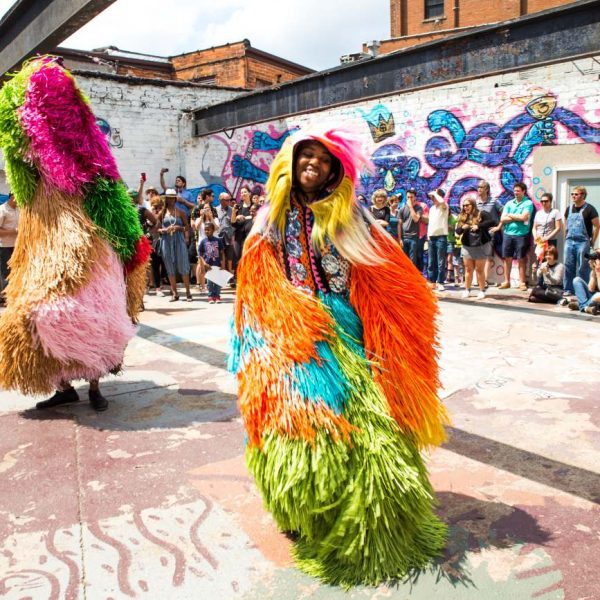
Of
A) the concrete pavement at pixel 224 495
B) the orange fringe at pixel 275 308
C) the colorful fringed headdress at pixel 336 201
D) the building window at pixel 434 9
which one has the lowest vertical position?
the concrete pavement at pixel 224 495

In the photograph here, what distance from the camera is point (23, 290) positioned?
12.4ft

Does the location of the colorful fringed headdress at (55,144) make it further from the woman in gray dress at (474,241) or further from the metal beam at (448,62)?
the metal beam at (448,62)

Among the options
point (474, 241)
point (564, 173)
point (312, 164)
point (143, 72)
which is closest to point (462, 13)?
point (143, 72)

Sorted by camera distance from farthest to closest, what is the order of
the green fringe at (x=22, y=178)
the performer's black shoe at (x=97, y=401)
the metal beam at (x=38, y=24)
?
the metal beam at (x=38, y=24), the performer's black shoe at (x=97, y=401), the green fringe at (x=22, y=178)

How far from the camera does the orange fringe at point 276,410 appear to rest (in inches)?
82.8

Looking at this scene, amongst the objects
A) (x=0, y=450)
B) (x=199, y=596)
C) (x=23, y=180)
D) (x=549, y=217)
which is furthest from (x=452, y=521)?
(x=549, y=217)

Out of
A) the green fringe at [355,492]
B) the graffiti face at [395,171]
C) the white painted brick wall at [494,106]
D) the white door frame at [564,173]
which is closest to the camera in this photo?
the green fringe at [355,492]

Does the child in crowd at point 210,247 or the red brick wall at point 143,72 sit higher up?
the red brick wall at point 143,72

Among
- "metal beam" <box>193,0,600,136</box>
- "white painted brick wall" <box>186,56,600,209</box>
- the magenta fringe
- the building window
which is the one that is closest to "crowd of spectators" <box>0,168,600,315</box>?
"white painted brick wall" <box>186,56,600,209</box>

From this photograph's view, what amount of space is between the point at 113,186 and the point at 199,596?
9.21 feet

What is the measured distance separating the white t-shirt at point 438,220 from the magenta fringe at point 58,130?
281 inches

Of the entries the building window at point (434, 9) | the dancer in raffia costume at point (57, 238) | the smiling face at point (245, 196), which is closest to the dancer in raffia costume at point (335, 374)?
the dancer in raffia costume at point (57, 238)

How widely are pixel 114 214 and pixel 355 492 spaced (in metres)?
2.72

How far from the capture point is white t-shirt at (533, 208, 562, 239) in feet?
29.3
